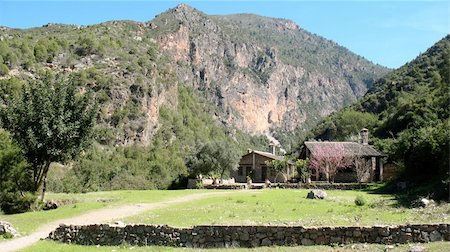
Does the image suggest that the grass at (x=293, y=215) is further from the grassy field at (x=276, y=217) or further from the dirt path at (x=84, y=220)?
the dirt path at (x=84, y=220)

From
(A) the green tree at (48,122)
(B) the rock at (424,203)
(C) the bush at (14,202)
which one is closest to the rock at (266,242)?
(B) the rock at (424,203)

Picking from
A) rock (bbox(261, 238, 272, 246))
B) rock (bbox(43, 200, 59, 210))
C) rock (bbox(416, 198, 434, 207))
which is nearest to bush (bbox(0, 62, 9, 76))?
rock (bbox(43, 200, 59, 210))

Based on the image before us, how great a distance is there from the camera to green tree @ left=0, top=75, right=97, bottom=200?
1236 inches

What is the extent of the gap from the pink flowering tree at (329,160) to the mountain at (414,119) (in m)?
5.91

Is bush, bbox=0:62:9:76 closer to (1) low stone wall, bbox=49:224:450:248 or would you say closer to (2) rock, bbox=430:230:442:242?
(1) low stone wall, bbox=49:224:450:248

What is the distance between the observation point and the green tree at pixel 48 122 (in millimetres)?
31406

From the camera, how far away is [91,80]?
102625mm

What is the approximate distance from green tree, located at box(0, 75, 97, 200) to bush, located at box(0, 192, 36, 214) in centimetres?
235

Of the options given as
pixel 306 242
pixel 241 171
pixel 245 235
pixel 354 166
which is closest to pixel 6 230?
pixel 245 235

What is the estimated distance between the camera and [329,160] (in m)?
60.8

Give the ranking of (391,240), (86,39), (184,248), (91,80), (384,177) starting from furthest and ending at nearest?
(86,39)
(91,80)
(384,177)
(184,248)
(391,240)

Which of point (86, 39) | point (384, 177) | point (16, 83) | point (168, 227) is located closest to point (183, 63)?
point (86, 39)

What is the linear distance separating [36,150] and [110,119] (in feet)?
244

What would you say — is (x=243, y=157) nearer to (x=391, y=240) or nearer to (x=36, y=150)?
(x=36, y=150)
